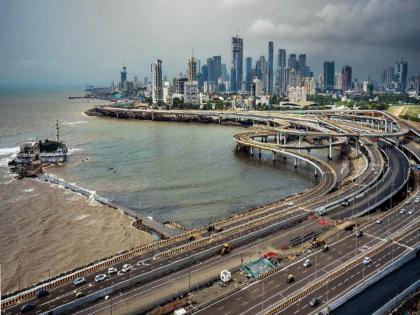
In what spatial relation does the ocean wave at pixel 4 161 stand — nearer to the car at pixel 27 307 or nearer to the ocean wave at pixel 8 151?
the ocean wave at pixel 8 151

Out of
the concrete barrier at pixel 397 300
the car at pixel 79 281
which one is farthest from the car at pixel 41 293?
the concrete barrier at pixel 397 300

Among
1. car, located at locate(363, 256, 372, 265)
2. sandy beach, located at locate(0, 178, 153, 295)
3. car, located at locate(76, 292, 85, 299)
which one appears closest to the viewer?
car, located at locate(76, 292, 85, 299)

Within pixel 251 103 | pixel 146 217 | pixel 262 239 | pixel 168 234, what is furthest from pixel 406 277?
pixel 251 103

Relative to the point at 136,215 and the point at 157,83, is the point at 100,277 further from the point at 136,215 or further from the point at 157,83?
the point at 157,83

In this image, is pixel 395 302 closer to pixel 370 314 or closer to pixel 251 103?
pixel 370 314

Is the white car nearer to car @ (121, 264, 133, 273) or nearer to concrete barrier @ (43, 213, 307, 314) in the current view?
concrete barrier @ (43, 213, 307, 314)

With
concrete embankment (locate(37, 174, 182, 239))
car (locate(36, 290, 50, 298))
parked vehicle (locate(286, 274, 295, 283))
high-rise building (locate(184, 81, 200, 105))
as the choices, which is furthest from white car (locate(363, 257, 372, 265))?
high-rise building (locate(184, 81, 200, 105))
